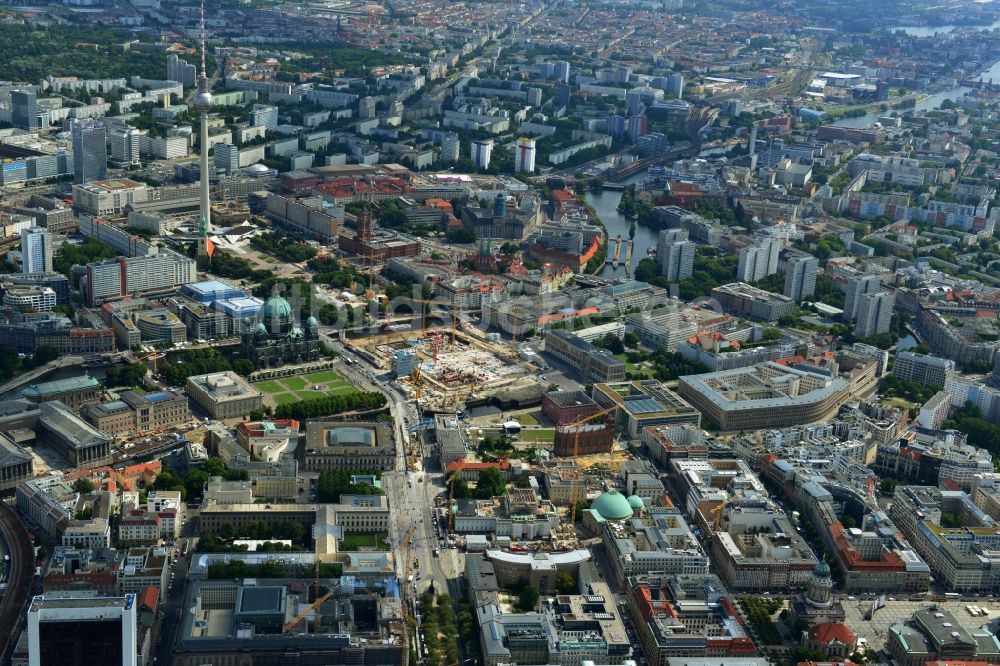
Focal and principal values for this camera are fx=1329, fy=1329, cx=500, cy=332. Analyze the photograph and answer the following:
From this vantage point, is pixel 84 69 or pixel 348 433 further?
pixel 84 69

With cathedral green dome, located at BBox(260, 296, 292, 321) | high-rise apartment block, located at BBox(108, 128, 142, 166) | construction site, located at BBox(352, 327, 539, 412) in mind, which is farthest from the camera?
high-rise apartment block, located at BBox(108, 128, 142, 166)

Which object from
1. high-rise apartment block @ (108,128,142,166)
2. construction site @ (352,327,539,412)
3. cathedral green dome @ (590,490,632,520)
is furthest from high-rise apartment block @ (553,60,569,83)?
cathedral green dome @ (590,490,632,520)

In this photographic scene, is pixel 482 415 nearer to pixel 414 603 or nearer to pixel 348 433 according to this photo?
pixel 348 433

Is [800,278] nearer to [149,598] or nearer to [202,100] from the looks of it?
[202,100]

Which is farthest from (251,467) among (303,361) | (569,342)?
(569,342)

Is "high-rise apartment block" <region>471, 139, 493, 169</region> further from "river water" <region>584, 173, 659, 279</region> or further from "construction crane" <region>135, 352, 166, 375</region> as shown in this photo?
"construction crane" <region>135, 352, 166, 375</region>

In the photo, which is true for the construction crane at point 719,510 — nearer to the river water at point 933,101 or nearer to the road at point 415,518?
the road at point 415,518

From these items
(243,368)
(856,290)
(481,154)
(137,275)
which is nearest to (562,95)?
(481,154)
